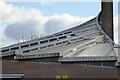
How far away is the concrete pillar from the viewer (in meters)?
65.2

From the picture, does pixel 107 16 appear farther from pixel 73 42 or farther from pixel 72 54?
pixel 72 54

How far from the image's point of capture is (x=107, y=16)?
217 feet

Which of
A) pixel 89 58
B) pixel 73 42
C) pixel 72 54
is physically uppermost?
pixel 73 42

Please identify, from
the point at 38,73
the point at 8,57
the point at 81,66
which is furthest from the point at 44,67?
the point at 8,57

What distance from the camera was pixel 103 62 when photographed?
4494 centimetres

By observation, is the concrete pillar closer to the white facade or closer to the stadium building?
the stadium building

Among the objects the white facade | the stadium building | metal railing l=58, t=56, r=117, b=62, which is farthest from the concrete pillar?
metal railing l=58, t=56, r=117, b=62

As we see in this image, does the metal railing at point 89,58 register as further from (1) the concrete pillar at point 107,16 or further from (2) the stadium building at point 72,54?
(1) the concrete pillar at point 107,16

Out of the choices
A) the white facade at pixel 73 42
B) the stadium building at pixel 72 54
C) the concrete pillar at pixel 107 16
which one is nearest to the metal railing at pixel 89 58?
the stadium building at pixel 72 54

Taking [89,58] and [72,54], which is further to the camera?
[72,54]

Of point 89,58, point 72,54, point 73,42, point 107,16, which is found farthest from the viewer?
point 107,16

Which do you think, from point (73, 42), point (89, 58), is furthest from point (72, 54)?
point (73, 42)

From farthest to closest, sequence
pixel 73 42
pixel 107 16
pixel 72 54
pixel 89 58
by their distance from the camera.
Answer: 1. pixel 107 16
2. pixel 73 42
3. pixel 72 54
4. pixel 89 58

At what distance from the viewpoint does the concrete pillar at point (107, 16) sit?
65.2 m
